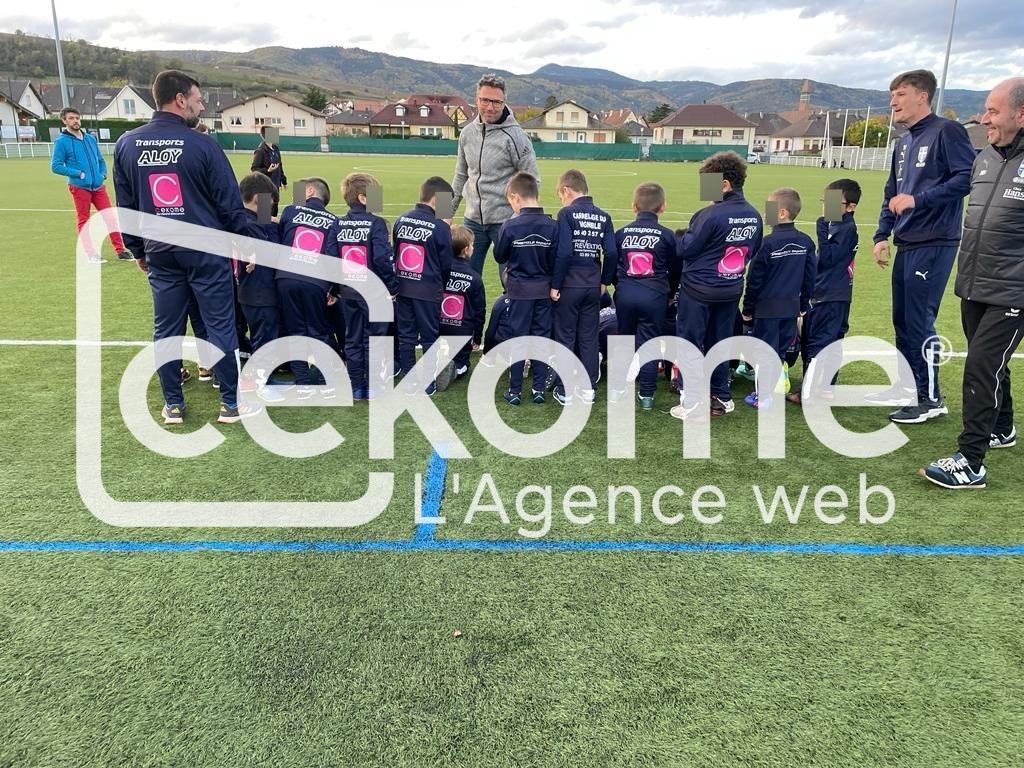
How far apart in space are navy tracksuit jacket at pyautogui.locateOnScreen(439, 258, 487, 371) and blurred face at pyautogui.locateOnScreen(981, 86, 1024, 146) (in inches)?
138

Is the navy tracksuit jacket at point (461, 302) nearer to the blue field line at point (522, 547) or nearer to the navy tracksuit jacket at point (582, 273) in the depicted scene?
the navy tracksuit jacket at point (582, 273)

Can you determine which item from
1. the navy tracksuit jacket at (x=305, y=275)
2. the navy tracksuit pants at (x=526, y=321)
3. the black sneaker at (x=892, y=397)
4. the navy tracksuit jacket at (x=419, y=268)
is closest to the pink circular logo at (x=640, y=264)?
the navy tracksuit pants at (x=526, y=321)

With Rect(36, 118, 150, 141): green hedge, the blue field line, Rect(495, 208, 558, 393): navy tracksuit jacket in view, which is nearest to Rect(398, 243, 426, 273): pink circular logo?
Rect(495, 208, 558, 393): navy tracksuit jacket

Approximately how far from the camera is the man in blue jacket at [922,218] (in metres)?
4.55

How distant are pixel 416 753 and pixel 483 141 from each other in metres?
5.09

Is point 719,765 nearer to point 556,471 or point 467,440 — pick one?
point 556,471

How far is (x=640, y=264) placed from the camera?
514 centimetres

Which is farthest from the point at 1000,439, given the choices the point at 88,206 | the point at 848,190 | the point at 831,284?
the point at 88,206

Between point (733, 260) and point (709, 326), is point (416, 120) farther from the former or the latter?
point (733, 260)

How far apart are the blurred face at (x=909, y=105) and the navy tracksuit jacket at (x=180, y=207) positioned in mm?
4558

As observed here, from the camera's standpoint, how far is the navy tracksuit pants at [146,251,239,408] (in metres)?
4.62

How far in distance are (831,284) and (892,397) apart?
1.05 meters

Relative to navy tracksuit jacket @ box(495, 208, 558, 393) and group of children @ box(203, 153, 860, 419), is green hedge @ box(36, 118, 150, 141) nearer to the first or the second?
group of children @ box(203, 153, 860, 419)

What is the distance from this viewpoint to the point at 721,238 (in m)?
4.81
